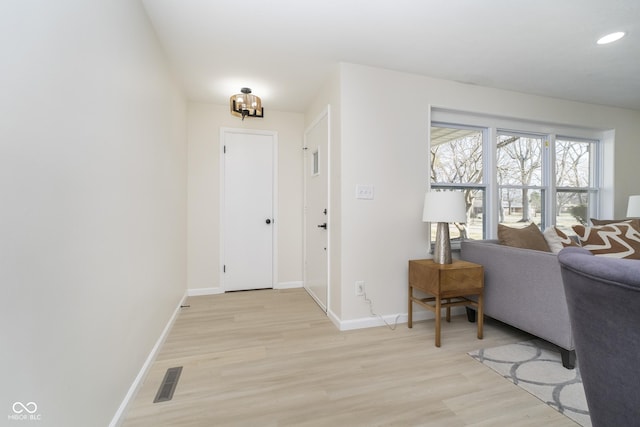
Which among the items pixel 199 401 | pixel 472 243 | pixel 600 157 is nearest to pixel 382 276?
pixel 472 243

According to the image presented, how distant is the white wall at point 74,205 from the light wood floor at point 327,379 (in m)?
0.36

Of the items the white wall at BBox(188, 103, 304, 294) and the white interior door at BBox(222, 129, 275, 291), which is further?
the white interior door at BBox(222, 129, 275, 291)

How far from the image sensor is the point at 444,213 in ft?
7.14

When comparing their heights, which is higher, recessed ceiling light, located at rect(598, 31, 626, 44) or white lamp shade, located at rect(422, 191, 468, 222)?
recessed ceiling light, located at rect(598, 31, 626, 44)

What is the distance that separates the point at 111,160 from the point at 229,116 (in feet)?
7.75

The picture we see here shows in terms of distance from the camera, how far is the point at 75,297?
1005 mm

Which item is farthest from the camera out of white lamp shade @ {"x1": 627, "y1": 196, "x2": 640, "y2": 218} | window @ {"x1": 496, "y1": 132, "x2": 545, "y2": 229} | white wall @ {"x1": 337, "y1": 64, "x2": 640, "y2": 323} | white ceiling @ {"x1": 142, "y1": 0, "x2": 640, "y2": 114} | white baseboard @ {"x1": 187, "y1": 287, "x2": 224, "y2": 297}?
white baseboard @ {"x1": 187, "y1": 287, "x2": 224, "y2": 297}

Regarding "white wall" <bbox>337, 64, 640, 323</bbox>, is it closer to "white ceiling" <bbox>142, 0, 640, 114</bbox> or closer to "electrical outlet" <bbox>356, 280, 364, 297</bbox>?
"electrical outlet" <bbox>356, 280, 364, 297</bbox>

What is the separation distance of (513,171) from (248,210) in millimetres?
3349

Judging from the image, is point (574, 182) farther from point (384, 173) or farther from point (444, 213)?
point (384, 173)

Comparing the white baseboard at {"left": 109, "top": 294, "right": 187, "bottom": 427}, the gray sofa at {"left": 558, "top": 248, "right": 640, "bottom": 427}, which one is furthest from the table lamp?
the white baseboard at {"left": 109, "top": 294, "right": 187, "bottom": 427}

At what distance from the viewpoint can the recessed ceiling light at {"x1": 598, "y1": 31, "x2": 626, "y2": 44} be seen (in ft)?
6.54

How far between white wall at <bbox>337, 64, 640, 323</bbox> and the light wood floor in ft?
1.45

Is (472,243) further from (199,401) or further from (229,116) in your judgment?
(229,116)
